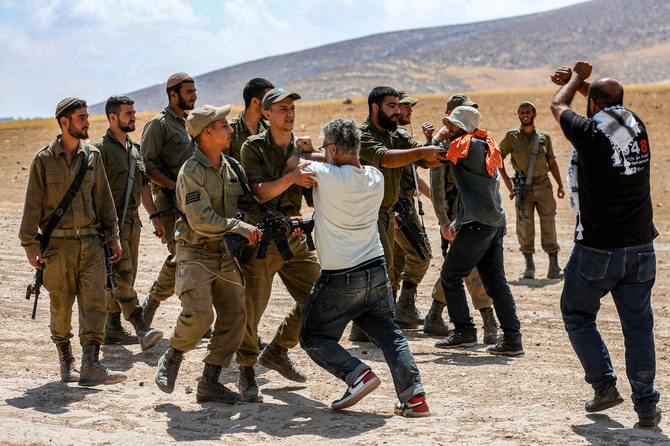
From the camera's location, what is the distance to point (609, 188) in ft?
17.7

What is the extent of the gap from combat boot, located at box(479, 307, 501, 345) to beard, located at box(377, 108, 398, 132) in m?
2.10

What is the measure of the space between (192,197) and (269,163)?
2.67ft

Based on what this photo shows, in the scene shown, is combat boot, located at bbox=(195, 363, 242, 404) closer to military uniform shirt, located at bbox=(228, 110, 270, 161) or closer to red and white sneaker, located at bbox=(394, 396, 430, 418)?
red and white sneaker, located at bbox=(394, 396, 430, 418)

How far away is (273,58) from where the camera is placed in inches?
6781

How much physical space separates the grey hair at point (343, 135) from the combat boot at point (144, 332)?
2.83m

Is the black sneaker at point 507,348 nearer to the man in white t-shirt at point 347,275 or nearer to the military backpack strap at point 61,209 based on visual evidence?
the man in white t-shirt at point 347,275

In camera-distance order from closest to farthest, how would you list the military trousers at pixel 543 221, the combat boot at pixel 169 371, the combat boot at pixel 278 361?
the combat boot at pixel 169 371 → the combat boot at pixel 278 361 → the military trousers at pixel 543 221

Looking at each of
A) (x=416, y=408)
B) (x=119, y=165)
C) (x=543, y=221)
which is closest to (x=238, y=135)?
(x=119, y=165)

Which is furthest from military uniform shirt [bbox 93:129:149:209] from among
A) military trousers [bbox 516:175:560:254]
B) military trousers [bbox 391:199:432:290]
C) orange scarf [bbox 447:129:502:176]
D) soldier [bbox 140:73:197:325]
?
military trousers [bbox 516:175:560:254]

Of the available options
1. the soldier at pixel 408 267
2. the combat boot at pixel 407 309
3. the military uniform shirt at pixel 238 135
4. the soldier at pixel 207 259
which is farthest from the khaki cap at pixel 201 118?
the combat boot at pixel 407 309

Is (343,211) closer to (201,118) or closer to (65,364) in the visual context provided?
(201,118)

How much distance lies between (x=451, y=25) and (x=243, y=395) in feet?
623

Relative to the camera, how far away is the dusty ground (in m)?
5.24

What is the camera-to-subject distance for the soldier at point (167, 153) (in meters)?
7.70
